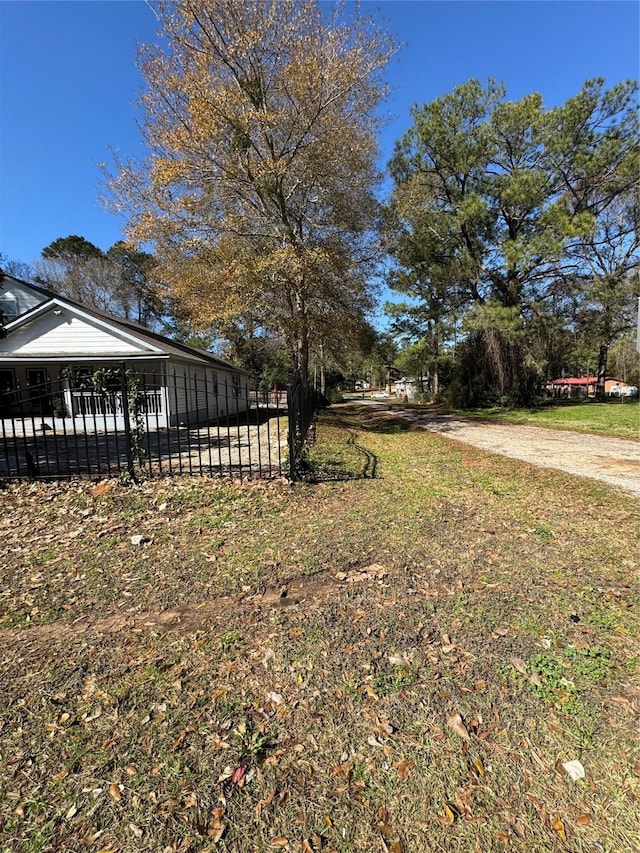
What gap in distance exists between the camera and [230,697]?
7.22 ft

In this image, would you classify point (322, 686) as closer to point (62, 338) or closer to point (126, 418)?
point (126, 418)

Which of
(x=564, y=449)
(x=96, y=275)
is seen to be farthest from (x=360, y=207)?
(x=96, y=275)

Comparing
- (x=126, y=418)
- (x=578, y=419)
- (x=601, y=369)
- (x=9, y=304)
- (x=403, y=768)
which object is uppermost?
(x=9, y=304)

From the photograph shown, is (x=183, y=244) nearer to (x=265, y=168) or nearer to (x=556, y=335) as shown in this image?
(x=265, y=168)

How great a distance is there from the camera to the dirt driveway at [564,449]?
276 inches

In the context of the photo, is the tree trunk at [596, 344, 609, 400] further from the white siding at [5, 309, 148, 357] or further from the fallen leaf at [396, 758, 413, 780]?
the fallen leaf at [396, 758, 413, 780]

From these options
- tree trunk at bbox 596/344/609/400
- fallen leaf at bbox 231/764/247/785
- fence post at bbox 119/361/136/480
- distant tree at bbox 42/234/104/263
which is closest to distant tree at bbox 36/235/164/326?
distant tree at bbox 42/234/104/263

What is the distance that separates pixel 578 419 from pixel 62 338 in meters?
19.8

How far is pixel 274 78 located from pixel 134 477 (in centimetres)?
1177

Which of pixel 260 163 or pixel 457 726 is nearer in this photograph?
pixel 457 726

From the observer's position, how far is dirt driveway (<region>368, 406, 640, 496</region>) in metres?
7.01

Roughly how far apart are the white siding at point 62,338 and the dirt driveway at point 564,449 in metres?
12.0

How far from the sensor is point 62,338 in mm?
14555

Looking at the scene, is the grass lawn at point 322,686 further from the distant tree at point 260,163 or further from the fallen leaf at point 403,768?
the distant tree at point 260,163
